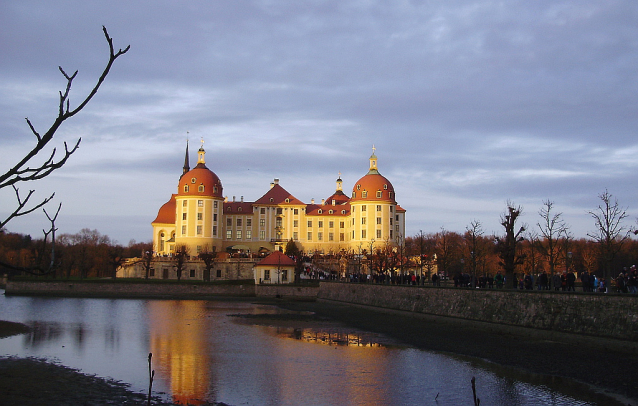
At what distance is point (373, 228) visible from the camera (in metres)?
83.2

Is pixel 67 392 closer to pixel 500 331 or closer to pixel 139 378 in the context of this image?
pixel 139 378

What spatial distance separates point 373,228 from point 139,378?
66111 mm

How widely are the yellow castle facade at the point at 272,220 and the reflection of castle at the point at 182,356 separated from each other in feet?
143

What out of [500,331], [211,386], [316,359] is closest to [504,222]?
[500,331]

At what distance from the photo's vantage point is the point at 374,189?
84188 millimetres

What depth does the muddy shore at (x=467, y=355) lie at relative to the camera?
50.1ft

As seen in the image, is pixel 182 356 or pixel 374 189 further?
pixel 374 189

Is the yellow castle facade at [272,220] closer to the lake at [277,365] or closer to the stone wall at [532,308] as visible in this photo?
the stone wall at [532,308]

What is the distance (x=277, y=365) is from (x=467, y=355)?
7164 mm

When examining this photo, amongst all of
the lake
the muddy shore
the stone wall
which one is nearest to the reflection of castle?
the lake

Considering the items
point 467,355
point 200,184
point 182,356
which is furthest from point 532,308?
point 200,184

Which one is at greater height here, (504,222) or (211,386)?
(504,222)

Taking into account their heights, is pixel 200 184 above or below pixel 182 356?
above

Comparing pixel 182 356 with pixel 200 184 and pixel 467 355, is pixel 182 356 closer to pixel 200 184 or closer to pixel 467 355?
pixel 467 355
